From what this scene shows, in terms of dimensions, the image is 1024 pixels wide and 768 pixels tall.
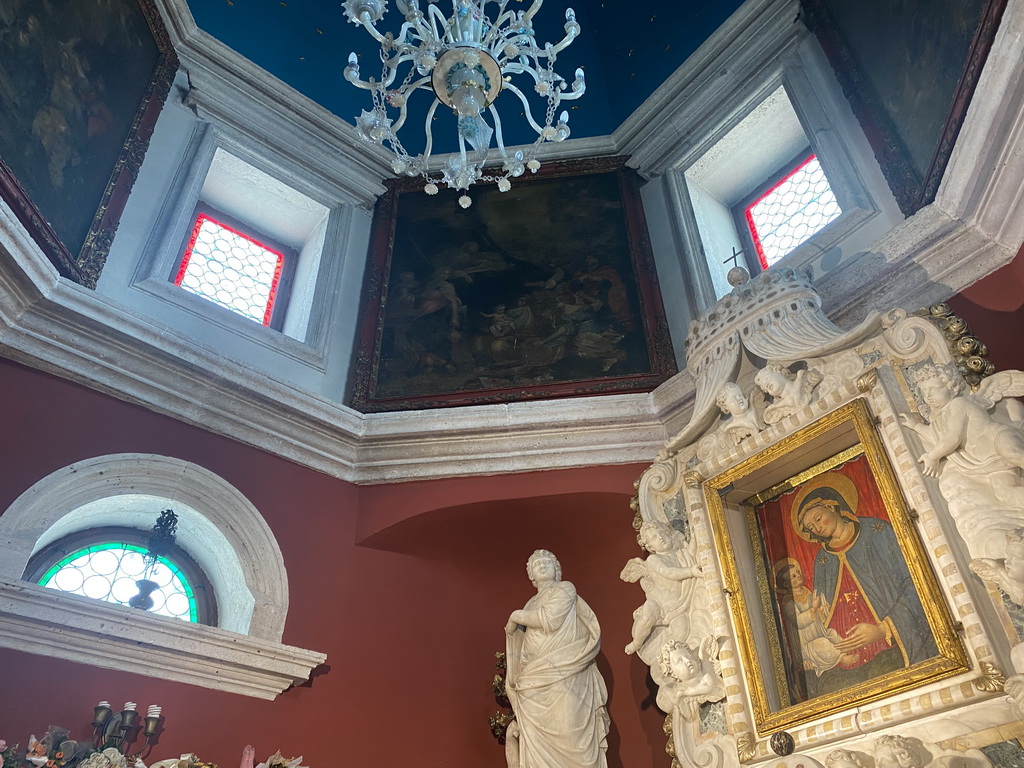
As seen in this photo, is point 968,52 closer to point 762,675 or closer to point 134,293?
point 762,675

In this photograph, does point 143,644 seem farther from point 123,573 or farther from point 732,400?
point 732,400

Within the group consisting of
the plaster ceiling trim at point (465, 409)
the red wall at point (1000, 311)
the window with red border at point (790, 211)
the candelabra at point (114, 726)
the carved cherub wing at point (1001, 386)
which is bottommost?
the candelabra at point (114, 726)

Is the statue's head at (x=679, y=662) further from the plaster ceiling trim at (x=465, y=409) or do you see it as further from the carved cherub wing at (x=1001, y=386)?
the carved cherub wing at (x=1001, y=386)

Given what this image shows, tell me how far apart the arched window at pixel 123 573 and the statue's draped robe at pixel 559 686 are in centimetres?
222

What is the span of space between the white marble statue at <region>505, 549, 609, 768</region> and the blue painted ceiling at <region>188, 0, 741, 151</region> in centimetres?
566

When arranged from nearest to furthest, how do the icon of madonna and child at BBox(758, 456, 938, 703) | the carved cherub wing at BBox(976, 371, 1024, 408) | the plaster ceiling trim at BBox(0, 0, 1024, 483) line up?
the carved cherub wing at BBox(976, 371, 1024, 408) < the icon of madonna and child at BBox(758, 456, 938, 703) < the plaster ceiling trim at BBox(0, 0, 1024, 483)

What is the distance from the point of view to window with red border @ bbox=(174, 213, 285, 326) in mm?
6930

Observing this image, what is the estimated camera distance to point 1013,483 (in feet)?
11.4

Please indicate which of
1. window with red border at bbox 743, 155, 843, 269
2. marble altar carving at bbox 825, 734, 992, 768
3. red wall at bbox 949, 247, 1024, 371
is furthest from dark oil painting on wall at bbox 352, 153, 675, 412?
marble altar carving at bbox 825, 734, 992, 768

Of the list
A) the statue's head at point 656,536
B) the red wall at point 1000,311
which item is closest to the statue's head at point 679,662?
the statue's head at point 656,536

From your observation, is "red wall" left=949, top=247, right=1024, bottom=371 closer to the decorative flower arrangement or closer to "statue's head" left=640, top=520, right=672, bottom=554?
"statue's head" left=640, top=520, right=672, bottom=554

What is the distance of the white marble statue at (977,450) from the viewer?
346cm

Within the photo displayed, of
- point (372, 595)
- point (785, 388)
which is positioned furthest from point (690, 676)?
point (372, 595)

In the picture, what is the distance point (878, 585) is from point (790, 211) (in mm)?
4144
